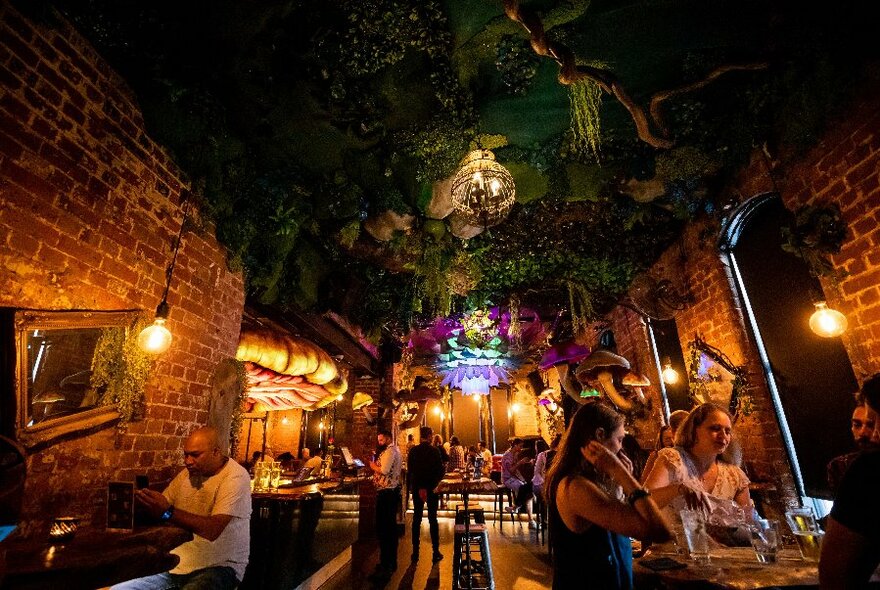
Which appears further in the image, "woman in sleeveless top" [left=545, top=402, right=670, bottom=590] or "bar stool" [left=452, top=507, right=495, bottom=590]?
"bar stool" [left=452, top=507, right=495, bottom=590]

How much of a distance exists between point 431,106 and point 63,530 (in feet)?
13.4

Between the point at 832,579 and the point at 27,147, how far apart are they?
438cm

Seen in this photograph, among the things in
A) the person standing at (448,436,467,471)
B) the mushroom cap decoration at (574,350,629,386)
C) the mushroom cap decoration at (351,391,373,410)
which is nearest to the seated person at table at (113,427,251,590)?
the mushroom cap decoration at (574,350,629,386)

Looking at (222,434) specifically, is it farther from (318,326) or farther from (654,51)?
(654,51)

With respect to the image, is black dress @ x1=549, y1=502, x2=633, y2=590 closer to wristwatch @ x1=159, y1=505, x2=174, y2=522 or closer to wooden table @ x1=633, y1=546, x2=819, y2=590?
wooden table @ x1=633, y1=546, x2=819, y2=590

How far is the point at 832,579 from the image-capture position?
4.95 ft

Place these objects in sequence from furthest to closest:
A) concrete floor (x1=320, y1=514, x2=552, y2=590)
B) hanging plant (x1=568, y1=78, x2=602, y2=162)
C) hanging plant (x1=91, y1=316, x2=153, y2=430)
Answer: concrete floor (x1=320, y1=514, x2=552, y2=590), hanging plant (x1=568, y1=78, x2=602, y2=162), hanging plant (x1=91, y1=316, x2=153, y2=430)

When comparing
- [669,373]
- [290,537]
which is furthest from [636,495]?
[290,537]

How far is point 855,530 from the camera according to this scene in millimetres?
1489

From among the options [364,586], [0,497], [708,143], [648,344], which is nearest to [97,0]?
[0,497]

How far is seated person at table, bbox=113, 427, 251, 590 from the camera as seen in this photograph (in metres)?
2.85

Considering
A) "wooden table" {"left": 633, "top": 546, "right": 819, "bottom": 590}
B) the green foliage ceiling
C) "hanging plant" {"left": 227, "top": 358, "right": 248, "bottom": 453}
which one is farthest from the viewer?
"hanging plant" {"left": 227, "top": 358, "right": 248, "bottom": 453}

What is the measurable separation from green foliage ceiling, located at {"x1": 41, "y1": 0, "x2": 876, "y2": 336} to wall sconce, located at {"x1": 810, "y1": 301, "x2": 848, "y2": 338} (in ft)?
4.70

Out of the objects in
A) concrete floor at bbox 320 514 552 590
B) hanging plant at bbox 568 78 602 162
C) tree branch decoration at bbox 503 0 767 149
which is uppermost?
hanging plant at bbox 568 78 602 162
